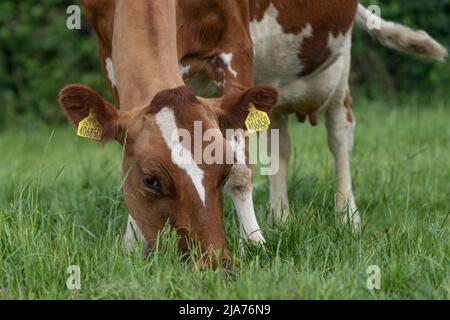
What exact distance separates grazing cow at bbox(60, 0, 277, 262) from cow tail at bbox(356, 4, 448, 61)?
2501 mm

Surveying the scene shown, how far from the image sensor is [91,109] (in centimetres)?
443

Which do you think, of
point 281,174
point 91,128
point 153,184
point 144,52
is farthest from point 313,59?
point 153,184

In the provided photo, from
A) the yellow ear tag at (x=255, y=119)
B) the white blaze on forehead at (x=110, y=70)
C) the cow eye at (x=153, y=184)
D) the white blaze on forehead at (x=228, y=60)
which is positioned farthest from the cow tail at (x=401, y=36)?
the cow eye at (x=153, y=184)

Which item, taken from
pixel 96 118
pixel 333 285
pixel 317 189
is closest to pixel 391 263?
pixel 333 285

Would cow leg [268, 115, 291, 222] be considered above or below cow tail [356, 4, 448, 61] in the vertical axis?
below

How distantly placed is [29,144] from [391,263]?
749 centimetres

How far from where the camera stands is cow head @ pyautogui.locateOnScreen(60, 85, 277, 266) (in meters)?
4.12

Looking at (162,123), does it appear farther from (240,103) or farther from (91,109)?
(240,103)

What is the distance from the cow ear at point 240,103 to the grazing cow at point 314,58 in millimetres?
1128

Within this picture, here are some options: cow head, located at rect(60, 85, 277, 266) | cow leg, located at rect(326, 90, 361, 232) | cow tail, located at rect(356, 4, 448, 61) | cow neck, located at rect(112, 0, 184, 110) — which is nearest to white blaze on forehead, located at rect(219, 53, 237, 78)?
cow neck, located at rect(112, 0, 184, 110)

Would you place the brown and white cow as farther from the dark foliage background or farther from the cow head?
the dark foliage background

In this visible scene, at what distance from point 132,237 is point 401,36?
3.56 meters

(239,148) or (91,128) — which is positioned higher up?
(91,128)

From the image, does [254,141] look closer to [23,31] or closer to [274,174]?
[274,174]
